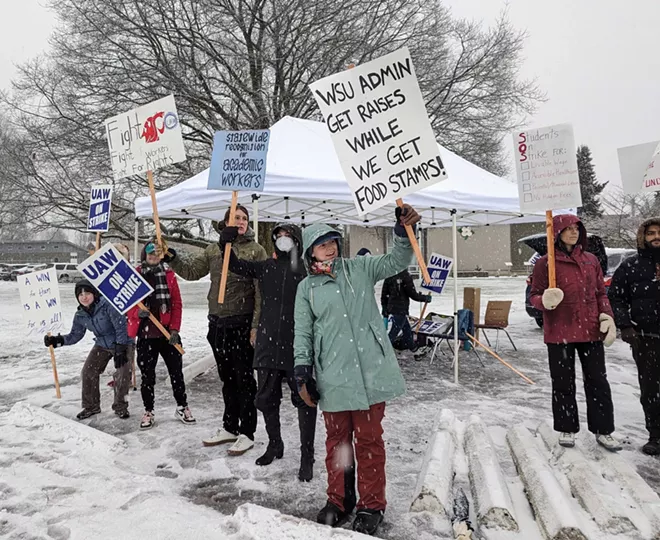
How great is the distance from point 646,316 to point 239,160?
3.75 m

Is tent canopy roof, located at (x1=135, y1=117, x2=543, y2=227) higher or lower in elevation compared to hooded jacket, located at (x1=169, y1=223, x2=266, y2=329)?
higher

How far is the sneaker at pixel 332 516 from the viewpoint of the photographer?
282 centimetres

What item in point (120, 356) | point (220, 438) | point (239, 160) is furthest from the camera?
point (120, 356)

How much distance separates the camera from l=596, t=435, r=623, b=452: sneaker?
3697 millimetres

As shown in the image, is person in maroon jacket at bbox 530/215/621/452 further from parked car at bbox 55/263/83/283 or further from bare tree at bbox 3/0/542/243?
parked car at bbox 55/263/83/283

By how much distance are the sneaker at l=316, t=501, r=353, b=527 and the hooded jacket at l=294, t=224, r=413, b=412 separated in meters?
0.62

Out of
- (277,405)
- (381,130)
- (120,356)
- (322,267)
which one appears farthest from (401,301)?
(322,267)

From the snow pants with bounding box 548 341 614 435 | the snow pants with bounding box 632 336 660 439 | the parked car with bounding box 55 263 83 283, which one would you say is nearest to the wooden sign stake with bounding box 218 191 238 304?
the snow pants with bounding box 548 341 614 435

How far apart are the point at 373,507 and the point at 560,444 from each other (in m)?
1.80

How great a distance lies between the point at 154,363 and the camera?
15.3 feet

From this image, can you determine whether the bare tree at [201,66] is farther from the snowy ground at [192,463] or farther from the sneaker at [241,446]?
the sneaker at [241,446]

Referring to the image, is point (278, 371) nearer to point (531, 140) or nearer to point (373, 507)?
point (373, 507)

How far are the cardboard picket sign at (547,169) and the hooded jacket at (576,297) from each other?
0.18m

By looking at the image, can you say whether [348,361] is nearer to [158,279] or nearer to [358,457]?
[358,457]
